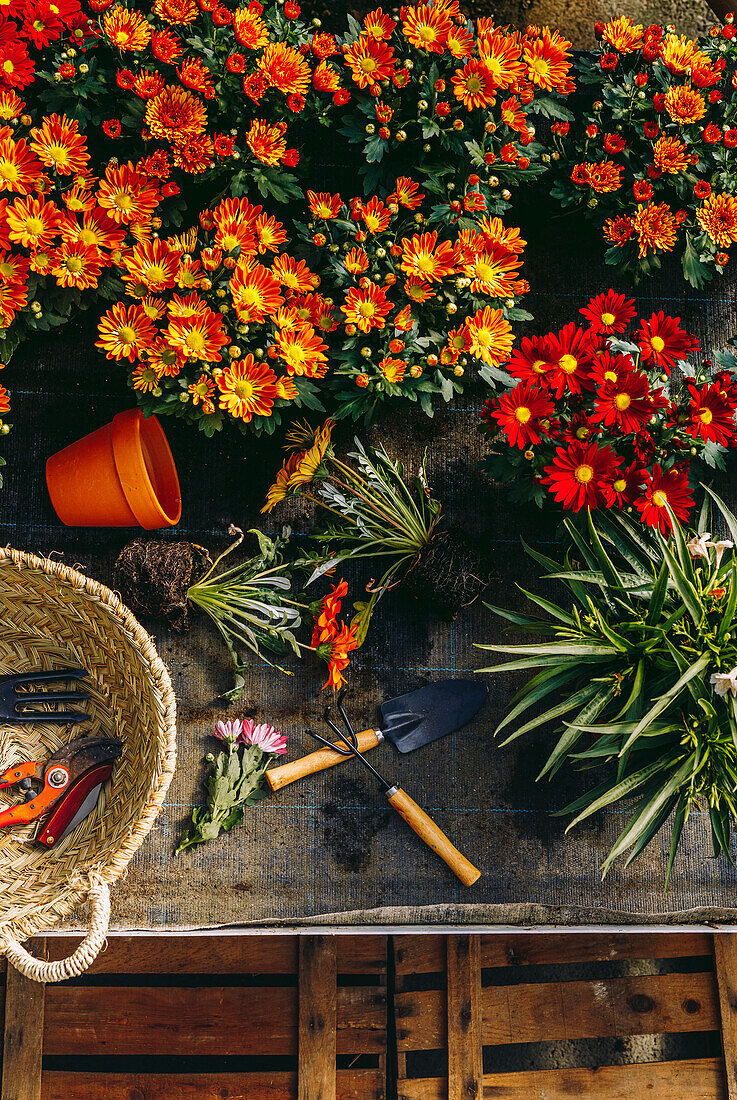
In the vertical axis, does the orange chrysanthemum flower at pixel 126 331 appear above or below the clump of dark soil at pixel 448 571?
above

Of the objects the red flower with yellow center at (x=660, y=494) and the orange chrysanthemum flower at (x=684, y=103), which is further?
the orange chrysanthemum flower at (x=684, y=103)

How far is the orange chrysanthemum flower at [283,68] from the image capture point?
1.35 meters

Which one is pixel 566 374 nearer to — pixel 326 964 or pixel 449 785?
pixel 449 785

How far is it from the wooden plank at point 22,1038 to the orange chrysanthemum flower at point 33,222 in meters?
1.52

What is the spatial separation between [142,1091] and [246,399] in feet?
5.38

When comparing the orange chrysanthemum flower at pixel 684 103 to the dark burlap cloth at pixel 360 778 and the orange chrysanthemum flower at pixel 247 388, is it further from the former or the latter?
the orange chrysanthemum flower at pixel 247 388

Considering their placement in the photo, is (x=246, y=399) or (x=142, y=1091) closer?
(x=246, y=399)

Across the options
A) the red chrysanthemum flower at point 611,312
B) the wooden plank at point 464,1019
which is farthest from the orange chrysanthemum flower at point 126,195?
the wooden plank at point 464,1019

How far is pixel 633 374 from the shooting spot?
1.32 meters

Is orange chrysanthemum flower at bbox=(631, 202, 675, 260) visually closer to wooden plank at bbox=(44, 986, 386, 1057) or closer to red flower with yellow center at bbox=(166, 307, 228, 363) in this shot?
red flower with yellow center at bbox=(166, 307, 228, 363)

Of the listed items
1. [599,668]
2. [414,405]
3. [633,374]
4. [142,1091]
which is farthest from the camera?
[142,1091]

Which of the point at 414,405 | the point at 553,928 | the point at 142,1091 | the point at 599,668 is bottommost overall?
the point at 142,1091

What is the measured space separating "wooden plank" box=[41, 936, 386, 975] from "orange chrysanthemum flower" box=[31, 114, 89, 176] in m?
1.65

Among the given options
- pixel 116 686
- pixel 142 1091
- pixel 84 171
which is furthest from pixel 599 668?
pixel 142 1091
